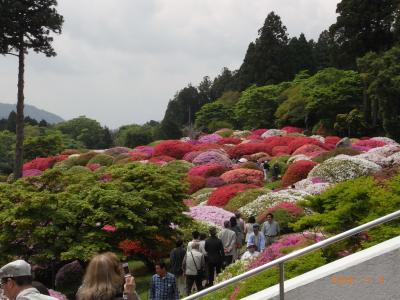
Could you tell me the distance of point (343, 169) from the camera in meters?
22.5

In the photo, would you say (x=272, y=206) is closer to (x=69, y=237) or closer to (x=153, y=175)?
(x=153, y=175)

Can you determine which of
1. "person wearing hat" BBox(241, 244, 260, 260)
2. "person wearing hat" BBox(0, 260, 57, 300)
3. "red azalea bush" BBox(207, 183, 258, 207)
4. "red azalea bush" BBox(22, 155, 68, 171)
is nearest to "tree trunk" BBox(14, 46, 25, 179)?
"red azalea bush" BBox(207, 183, 258, 207)

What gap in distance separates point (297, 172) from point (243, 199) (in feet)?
18.1

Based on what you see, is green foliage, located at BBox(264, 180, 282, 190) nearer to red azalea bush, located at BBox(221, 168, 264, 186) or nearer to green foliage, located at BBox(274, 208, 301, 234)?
red azalea bush, located at BBox(221, 168, 264, 186)

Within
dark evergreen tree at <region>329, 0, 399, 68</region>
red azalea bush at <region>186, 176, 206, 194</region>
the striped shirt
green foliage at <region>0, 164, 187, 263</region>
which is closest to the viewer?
the striped shirt

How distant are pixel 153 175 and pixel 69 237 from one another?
309 centimetres

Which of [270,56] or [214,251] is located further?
[270,56]

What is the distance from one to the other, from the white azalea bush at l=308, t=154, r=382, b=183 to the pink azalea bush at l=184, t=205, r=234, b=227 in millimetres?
5667

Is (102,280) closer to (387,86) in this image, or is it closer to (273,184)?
(273,184)

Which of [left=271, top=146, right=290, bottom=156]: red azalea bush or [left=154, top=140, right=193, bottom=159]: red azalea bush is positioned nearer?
[left=271, top=146, right=290, bottom=156]: red azalea bush

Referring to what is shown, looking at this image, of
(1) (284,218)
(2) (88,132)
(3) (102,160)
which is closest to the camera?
(1) (284,218)

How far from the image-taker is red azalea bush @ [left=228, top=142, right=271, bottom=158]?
1422 inches

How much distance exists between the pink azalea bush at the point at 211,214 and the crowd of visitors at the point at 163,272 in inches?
125

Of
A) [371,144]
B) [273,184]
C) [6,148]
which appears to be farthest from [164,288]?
[6,148]
